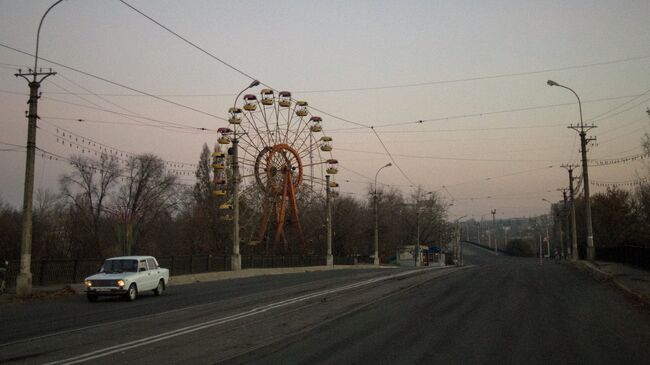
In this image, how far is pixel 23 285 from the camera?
2264cm

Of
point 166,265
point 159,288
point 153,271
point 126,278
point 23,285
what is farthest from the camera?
point 166,265

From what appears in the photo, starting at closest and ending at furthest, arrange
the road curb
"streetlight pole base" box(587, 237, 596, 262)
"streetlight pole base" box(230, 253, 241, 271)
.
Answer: the road curb, "streetlight pole base" box(230, 253, 241, 271), "streetlight pole base" box(587, 237, 596, 262)

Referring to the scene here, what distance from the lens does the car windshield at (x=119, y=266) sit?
2267 centimetres

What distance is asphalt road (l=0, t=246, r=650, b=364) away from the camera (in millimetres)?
10008

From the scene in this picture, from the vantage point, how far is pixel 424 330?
12883 mm

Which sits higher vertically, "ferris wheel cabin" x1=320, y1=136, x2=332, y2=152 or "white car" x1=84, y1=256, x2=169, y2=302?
"ferris wheel cabin" x1=320, y1=136, x2=332, y2=152

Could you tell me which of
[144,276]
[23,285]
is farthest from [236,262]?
[23,285]

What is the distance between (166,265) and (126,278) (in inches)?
524

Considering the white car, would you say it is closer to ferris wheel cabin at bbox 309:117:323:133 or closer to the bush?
ferris wheel cabin at bbox 309:117:323:133

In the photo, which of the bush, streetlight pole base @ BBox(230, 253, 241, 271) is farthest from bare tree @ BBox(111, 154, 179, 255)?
the bush

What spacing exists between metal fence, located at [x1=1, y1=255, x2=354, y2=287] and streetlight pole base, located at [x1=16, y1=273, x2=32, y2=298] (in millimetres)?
1670

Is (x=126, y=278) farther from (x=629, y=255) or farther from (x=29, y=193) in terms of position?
(x=629, y=255)

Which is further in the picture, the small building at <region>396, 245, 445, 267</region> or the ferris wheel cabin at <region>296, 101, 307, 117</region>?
the small building at <region>396, 245, 445, 267</region>

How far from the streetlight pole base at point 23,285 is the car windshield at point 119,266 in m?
3.06
